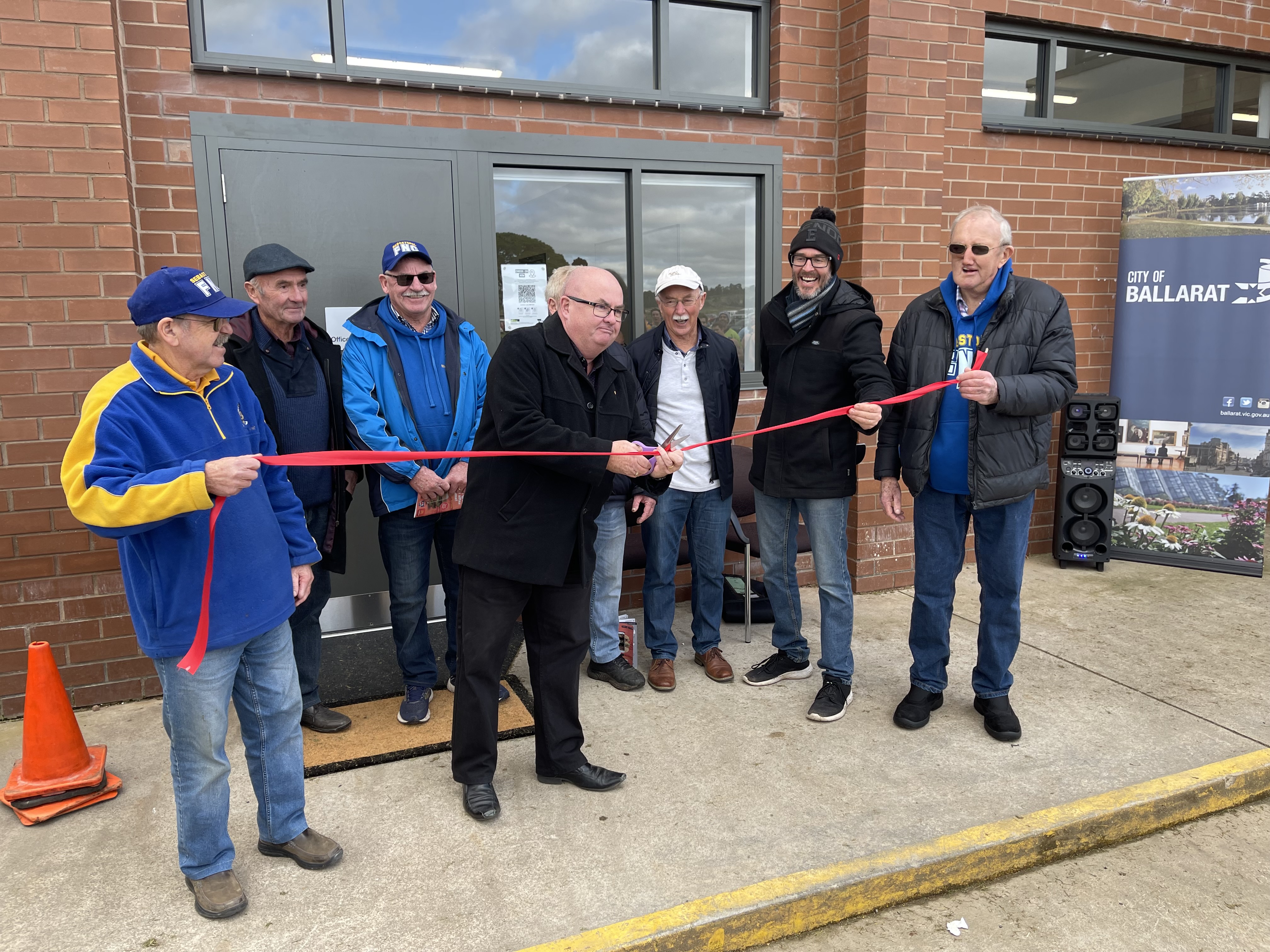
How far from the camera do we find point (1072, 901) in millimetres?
2943

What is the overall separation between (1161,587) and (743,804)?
4367 millimetres

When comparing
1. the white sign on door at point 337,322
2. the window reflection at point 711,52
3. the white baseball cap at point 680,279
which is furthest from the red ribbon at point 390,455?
the window reflection at point 711,52

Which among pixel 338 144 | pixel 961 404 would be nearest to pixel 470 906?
pixel 961 404

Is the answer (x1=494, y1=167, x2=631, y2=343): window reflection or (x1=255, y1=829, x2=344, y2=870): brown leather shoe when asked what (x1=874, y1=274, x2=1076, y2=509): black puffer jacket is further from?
(x1=255, y1=829, x2=344, y2=870): brown leather shoe

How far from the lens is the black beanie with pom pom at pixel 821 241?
153 inches

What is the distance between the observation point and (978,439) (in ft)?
12.1

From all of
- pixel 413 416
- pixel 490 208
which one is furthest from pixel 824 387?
pixel 490 208

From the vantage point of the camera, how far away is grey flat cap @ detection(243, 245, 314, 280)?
3.55 metres

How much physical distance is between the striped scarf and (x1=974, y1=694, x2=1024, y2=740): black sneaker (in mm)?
1968

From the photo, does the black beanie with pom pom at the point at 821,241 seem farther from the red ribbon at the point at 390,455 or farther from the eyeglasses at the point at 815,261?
the red ribbon at the point at 390,455

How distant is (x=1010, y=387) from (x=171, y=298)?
309 centimetres

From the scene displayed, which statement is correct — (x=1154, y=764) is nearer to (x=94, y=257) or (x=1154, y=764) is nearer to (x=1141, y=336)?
(x=1141, y=336)

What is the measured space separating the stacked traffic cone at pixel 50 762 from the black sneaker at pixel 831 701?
10.0 feet

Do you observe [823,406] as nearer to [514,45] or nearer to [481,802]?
[481,802]
